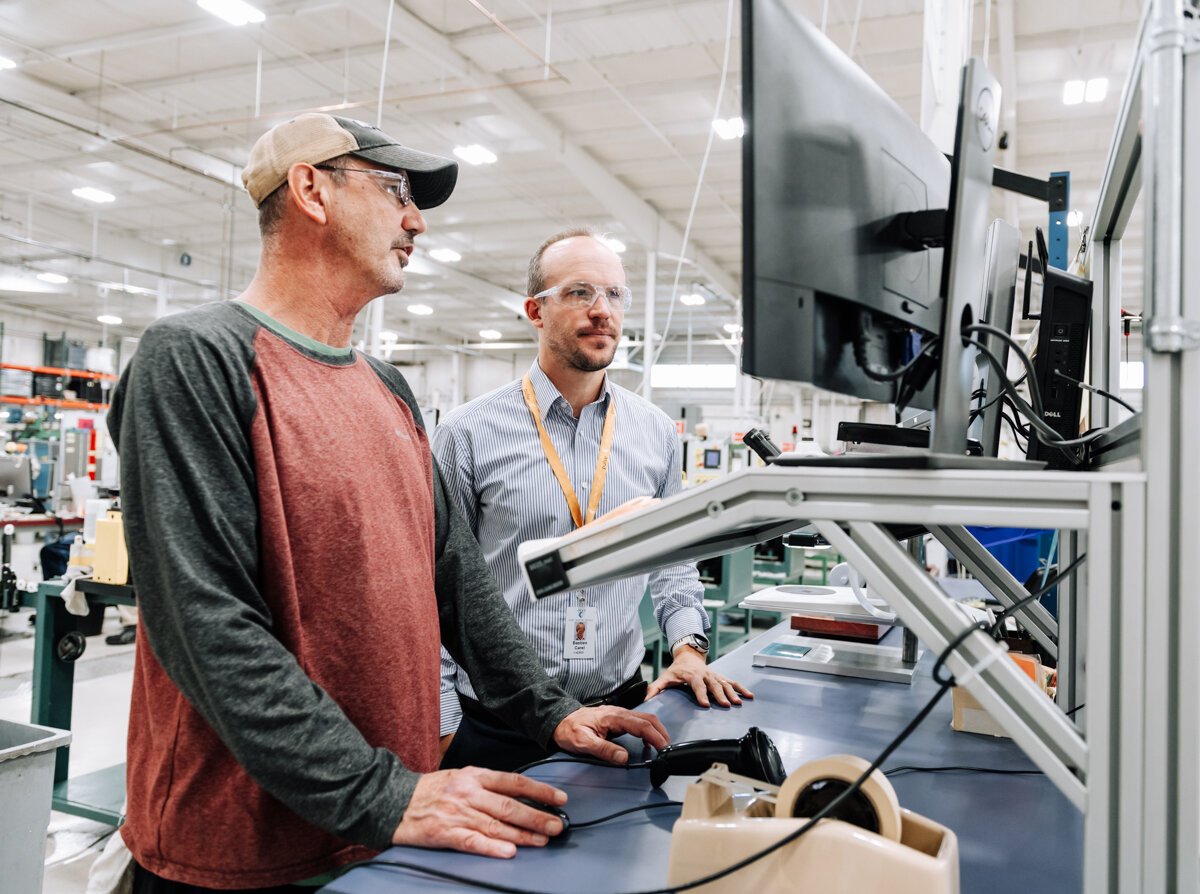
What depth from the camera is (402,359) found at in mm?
19578

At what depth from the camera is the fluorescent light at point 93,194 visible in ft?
29.8

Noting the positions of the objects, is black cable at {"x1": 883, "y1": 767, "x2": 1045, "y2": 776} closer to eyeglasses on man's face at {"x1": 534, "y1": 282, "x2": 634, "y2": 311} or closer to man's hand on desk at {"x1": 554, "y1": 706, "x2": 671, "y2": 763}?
man's hand on desk at {"x1": 554, "y1": 706, "x2": 671, "y2": 763}

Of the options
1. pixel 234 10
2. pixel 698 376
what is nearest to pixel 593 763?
pixel 234 10

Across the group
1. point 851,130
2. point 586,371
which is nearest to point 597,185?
point 586,371

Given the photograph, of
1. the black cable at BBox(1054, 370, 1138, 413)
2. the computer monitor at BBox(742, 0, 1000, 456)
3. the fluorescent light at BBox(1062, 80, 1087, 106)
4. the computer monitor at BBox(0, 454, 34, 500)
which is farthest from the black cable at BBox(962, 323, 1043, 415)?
the computer monitor at BBox(0, 454, 34, 500)

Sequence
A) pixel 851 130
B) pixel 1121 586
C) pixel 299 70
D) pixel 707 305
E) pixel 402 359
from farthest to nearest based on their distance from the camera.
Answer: pixel 402 359 < pixel 707 305 < pixel 299 70 < pixel 851 130 < pixel 1121 586

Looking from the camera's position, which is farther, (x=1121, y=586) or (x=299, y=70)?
(x=299, y=70)

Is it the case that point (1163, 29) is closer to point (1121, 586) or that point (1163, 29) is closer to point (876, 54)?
point (1121, 586)

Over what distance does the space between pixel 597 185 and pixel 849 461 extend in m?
7.59

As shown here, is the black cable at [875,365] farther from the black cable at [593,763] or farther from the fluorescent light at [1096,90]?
the fluorescent light at [1096,90]

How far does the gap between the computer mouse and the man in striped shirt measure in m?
0.58

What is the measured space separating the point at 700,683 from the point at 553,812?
0.59 m

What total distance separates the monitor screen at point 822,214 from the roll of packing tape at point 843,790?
0.35 m

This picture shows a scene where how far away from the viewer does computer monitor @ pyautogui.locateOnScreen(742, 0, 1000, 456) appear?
2.35ft
